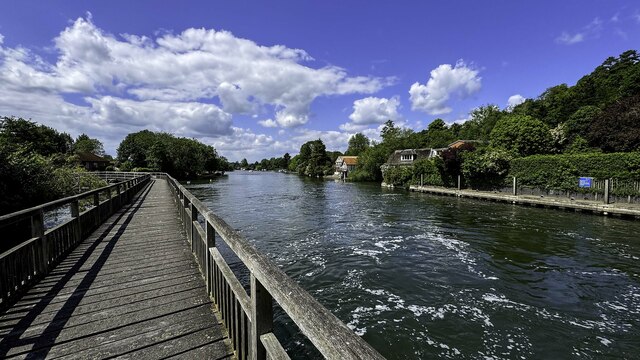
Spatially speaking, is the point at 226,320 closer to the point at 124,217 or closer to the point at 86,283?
the point at 86,283

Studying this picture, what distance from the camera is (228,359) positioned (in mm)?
2572

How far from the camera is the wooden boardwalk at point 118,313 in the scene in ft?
9.05

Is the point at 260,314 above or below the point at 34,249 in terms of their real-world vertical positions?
above

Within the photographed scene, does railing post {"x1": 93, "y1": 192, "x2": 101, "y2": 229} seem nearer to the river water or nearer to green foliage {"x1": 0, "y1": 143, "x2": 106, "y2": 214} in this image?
the river water

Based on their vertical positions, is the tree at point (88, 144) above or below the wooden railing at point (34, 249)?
above

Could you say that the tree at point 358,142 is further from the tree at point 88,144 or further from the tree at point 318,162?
the tree at point 88,144

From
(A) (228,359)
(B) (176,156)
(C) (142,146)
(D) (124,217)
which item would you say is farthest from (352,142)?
(A) (228,359)

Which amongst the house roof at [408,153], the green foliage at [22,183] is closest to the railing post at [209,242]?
the green foliage at [22,183]

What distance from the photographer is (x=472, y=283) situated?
8250 mm

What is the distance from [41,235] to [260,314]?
477 cm

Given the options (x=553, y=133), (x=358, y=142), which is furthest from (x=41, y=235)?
(x=358, y=142)

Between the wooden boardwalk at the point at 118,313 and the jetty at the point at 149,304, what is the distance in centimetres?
1

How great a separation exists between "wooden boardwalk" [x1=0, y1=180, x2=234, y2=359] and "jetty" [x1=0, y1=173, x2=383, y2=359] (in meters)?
0.01

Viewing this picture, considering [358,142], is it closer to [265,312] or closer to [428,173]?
[428,173]
